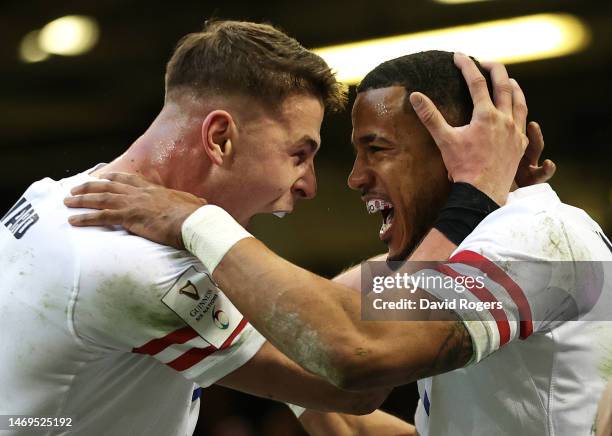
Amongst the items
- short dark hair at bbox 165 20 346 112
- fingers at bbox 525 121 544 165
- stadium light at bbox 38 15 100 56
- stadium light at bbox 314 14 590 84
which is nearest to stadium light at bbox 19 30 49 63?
stadium light at bbox 38 15 100 56

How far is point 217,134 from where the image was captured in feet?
8.03

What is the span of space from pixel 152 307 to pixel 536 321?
88 cm

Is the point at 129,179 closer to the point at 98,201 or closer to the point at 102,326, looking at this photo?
the point at 98,201

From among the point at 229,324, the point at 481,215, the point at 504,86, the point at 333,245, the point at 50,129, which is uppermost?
the point at 504,86

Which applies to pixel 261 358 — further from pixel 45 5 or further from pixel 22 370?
pixel 45 5

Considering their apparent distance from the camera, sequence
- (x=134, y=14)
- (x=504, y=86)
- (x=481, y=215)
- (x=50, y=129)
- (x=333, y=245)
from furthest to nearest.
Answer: (x=333, y=245), (x=50, y=129), (x=134, y=14), (x=504, y=86), (x=481, y=215)

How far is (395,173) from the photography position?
Answer: 2.52 meters

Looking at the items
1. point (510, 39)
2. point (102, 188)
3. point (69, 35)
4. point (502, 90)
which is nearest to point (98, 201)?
point (102, 188)

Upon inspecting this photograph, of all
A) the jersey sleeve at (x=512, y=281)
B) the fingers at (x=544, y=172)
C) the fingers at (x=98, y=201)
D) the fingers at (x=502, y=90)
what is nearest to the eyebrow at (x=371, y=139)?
the fingers at (x=502, y=90)

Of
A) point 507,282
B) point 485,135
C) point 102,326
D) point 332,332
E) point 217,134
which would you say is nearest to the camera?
point 332,332

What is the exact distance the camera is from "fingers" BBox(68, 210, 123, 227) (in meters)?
2.12

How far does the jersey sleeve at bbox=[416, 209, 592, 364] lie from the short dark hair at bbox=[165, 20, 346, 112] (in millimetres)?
808

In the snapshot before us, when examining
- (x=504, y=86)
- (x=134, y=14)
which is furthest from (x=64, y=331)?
(x=134, y=14)

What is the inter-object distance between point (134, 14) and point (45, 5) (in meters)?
0.70
